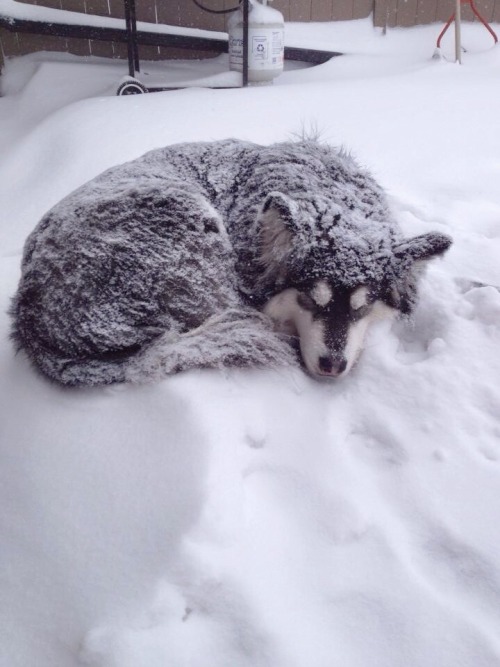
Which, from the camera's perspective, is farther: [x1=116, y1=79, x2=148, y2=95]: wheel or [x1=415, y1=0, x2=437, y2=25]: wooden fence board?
[x1=415, y1=0, x2=437, y2=25]: wooden fence board

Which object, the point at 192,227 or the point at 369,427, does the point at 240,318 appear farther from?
the point at 369,427

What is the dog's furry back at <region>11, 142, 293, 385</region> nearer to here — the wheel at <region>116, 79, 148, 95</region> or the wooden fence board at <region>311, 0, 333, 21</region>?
the wheel at <region>116, 79, 148, 95</region>

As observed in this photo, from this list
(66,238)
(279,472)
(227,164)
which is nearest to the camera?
(279,472)

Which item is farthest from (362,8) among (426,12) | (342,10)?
(426,12)

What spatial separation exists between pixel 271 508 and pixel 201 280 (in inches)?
33.9

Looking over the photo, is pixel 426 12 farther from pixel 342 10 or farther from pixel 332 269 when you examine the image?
pixel 332 269

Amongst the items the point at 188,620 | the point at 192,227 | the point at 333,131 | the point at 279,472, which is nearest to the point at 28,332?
Result: the point at 192,227

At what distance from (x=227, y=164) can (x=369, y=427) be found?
138 centimetres

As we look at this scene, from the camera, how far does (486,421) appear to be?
1.61 m

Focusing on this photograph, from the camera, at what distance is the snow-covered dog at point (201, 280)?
5.60 feet

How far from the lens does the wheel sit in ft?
14.8

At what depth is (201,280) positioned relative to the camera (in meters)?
1.86

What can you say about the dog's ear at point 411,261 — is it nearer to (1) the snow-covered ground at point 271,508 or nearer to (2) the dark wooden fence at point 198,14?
(1) the snow-covered ground at point 271,508

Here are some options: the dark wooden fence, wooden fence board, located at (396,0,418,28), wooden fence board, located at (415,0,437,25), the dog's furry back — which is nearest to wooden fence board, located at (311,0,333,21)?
the dark wooden fence
